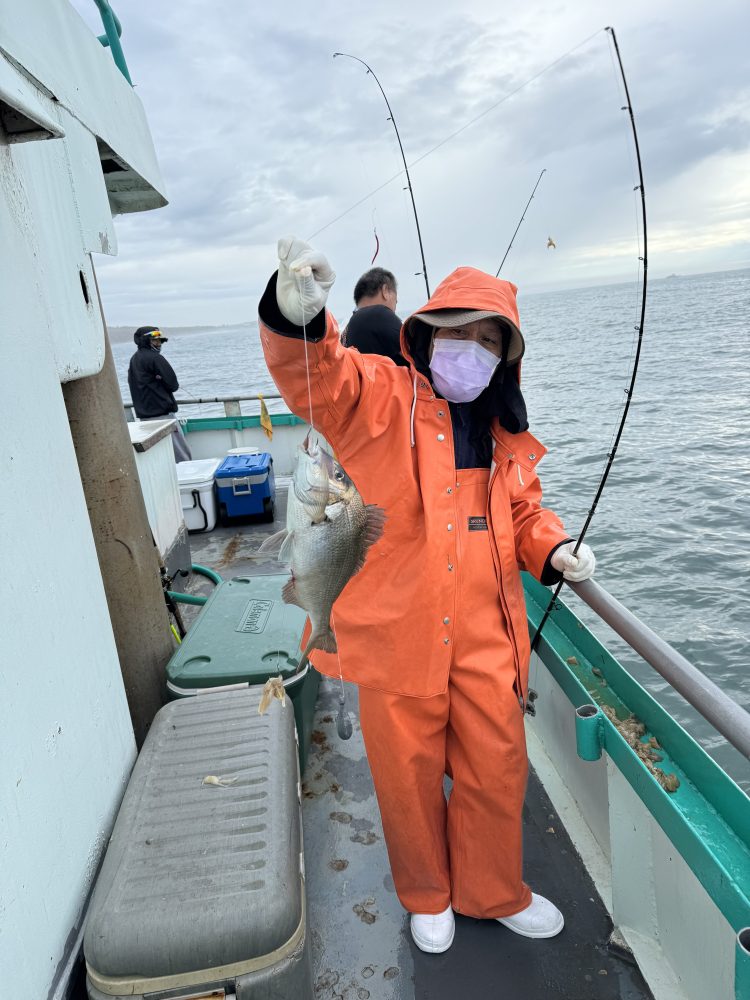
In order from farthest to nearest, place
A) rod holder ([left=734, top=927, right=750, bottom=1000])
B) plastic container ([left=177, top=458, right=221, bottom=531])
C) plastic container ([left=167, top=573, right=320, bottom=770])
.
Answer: plastic container ([left=177, top=458, right=221, bottom=531]), plastic container ([left=167, top=573, right=320, bottom=770]), rod holder ([left=734, top=927, right=750, bottom=1000])

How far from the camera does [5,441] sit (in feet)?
5.75

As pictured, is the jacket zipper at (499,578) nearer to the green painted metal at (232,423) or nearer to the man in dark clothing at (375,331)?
the man in dark clothing at (375,331)

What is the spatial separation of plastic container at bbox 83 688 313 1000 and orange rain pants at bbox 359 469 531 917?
0.43m

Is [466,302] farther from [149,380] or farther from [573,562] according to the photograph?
[149,380]

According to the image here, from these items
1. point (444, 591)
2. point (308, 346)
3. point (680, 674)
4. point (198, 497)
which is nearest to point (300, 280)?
point (308, 346)

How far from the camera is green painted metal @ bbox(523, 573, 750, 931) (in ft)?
5.82

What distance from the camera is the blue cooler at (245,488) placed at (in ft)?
23.5

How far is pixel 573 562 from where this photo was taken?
2428 millimetres

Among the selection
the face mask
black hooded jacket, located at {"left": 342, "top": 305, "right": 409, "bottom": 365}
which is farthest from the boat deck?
black hooded jacket, located at {"left": 342, "top": 305, "right": 409, "bottom": 365}

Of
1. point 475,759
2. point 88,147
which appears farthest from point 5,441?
point 475,759

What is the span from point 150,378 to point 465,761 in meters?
7.86

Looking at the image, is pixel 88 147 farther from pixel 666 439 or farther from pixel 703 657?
pixel 666 439

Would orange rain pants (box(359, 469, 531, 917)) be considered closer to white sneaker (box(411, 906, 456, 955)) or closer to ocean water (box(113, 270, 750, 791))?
white sneaker (box(411, 906, 456, 955))

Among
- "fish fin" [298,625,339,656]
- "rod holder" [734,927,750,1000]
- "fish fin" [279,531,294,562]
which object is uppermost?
"fish fin" [279,531,294,562]
